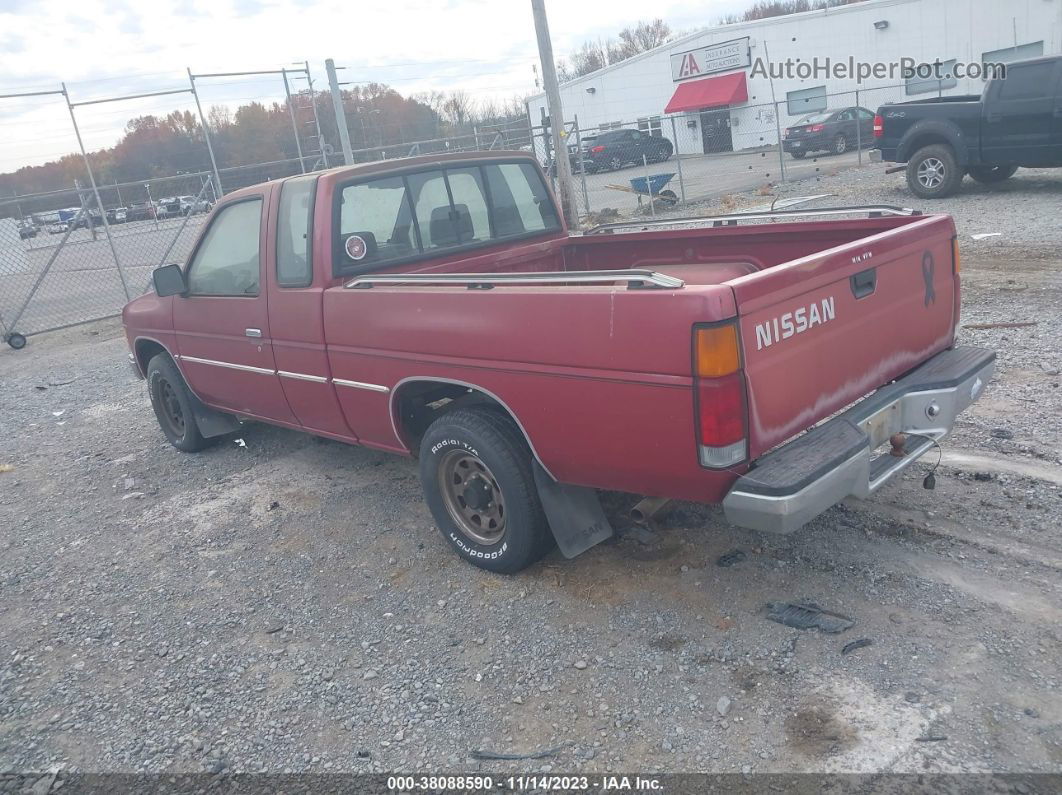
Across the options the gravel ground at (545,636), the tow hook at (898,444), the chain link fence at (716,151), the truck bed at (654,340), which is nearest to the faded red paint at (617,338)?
the truck bed at (654,340)

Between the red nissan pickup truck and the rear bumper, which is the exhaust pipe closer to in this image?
the red nissan pickup truck

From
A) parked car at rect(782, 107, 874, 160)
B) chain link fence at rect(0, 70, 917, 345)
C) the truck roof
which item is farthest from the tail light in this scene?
parked car at rect(782, 107, 874, 160)

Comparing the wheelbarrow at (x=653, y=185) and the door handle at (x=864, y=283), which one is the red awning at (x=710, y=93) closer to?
the wheelbarrow at (x=653, y=185)

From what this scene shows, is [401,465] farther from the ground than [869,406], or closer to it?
closer to it

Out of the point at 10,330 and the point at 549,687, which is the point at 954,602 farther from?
the point at 10,330

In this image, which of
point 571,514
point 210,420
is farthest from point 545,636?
point 210,420

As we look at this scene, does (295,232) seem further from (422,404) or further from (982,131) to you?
(982,131)

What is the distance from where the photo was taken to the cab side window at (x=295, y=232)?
467cm

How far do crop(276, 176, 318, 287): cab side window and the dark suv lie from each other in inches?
1011

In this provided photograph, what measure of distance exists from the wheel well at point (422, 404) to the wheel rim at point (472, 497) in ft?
0.86

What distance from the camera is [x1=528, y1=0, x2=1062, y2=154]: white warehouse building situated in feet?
96.2

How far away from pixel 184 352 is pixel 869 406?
4.65 meters

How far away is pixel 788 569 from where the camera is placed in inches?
153

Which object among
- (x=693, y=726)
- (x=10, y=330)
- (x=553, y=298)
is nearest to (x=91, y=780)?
(x=693, y=726)
